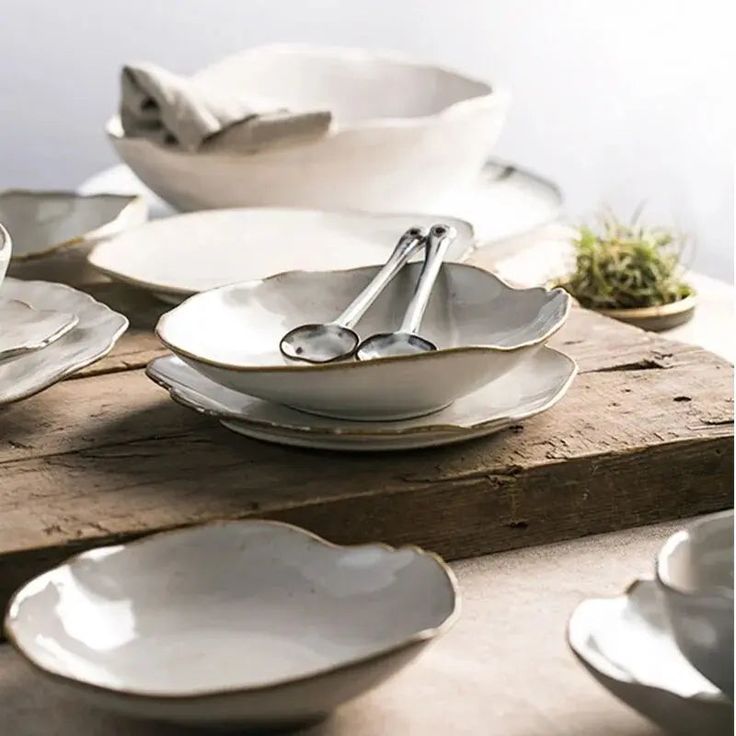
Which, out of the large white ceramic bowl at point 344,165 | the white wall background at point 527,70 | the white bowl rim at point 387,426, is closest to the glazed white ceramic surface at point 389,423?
the white bowl rim at point 387,426

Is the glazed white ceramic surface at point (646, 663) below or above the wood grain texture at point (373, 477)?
above

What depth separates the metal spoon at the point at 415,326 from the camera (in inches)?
28.8

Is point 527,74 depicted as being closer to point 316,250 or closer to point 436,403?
point 316,250

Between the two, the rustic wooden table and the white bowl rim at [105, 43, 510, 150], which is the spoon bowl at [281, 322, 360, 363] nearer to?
the rustic wooden table

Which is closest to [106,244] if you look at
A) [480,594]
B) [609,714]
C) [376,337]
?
[376,337]

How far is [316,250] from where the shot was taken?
3.37 feet

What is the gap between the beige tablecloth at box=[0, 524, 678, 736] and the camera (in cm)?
53

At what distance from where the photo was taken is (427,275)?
78 cm

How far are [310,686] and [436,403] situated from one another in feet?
0.78

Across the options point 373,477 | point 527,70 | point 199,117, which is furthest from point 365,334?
point 527,70

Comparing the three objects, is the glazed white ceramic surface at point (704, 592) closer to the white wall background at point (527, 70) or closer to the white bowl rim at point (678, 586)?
the white bowl rim at point (678, 586)

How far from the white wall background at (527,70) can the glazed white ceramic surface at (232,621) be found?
81 centimetres

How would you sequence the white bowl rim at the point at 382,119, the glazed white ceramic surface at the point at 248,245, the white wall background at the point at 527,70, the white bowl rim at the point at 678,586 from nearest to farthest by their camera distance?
1. the white bowl rim at the point at 678,586
2. the glazed white ceramic surface at the point at 248,245
3. the white bowl rim at the point at 382,119
4. the white wall background at the point at 527,70

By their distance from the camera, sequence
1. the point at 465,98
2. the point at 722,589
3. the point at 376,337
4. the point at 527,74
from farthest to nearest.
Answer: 1. the point at 527,74
2. the point at 465,98
3. the point at 376,337
4. the point at 722,589
